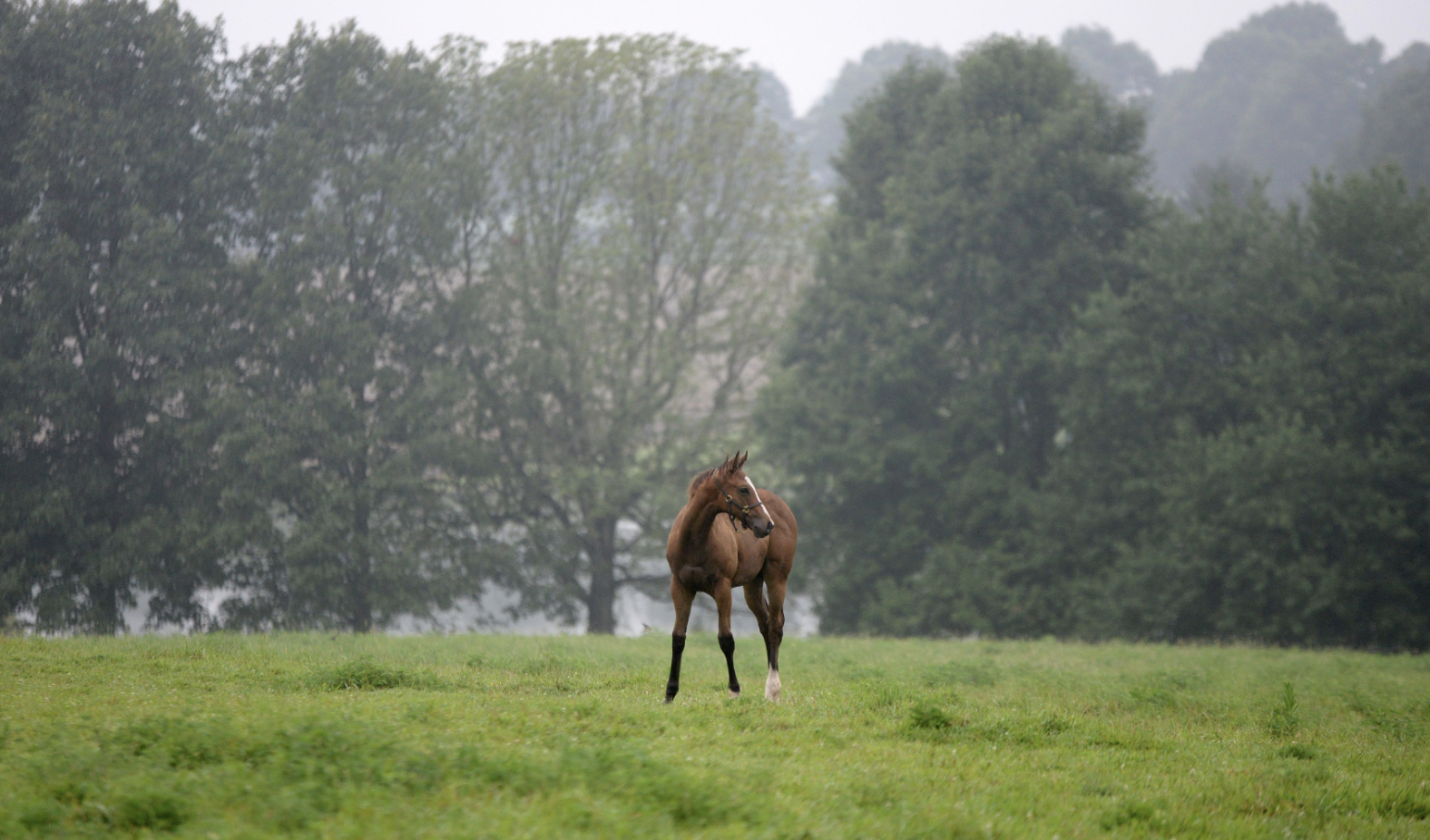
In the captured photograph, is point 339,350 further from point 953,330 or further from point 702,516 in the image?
point 702,516

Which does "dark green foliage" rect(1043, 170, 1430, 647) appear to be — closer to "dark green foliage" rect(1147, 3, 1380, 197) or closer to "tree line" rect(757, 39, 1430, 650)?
"tree line" rect(757, 39, 1430, 650)

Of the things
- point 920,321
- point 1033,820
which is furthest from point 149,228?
point 1033,820

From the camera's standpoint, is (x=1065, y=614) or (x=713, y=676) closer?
(x=713, y=676)

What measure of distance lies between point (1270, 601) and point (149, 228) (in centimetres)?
3586

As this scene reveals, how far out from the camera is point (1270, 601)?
31312mm

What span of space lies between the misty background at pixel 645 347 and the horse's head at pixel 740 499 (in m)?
23.3

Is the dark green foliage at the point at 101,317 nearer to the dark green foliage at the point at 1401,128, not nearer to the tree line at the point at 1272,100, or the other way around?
the tree line at the point at 1272,100

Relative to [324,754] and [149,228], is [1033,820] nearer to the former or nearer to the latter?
[324,754]

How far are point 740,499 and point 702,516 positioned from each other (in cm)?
48

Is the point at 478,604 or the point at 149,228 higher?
the point at 149,228

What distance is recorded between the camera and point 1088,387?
35094 millimetres

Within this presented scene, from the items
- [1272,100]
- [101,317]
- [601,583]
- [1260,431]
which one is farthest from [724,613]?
[1272,100]

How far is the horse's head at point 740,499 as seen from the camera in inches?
457

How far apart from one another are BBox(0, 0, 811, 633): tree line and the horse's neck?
24.4 m
